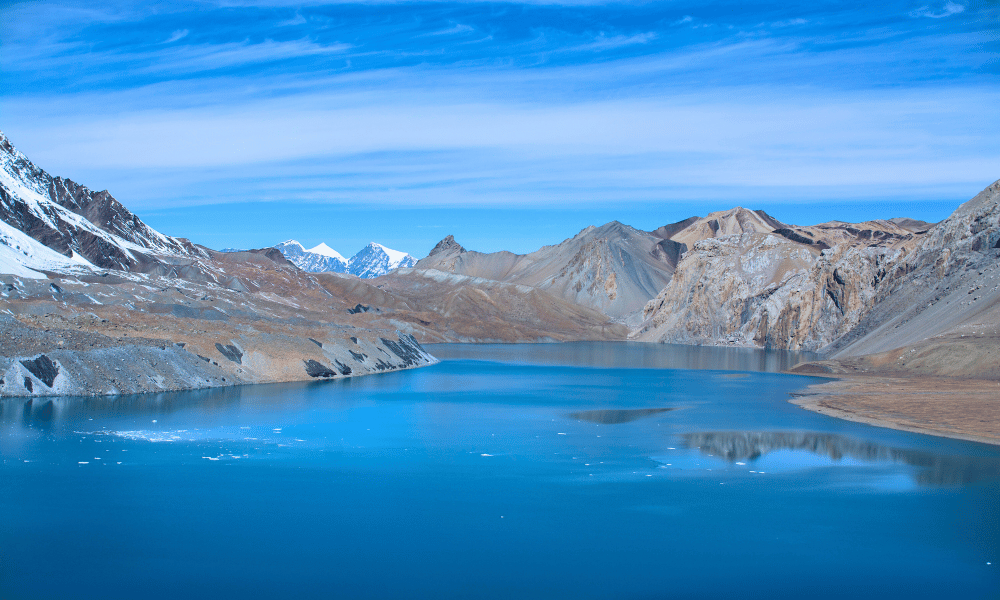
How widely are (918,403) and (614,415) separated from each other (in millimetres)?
19175

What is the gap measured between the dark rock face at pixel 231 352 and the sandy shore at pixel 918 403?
38396 mm

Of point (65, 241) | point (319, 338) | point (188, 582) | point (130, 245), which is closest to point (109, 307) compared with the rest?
point (319, 338)

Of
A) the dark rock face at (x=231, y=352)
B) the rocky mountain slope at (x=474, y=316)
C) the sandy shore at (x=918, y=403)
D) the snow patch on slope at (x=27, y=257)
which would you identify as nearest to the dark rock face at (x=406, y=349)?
the dark rock face at (x=231, y=352)

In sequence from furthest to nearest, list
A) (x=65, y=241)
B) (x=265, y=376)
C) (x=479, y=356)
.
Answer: (x=65, y=241)
(x=479, y=356)
(x=265, y=376)

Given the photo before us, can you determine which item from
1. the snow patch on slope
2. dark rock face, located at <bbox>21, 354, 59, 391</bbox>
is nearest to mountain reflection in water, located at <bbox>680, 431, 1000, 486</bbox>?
dark rock face, located at <bbox>21, 354, 59, 391</bbox>

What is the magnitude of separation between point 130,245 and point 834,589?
7095 inches

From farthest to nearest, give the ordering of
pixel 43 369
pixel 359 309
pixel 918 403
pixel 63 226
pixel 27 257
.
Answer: pixel 63 226
pixel 359 309
pixel 27 257
pixel 918 403
pixel 43 369

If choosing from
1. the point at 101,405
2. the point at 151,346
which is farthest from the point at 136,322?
the point at 101,405

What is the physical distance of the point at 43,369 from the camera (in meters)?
42.4

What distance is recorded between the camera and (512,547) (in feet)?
62.4

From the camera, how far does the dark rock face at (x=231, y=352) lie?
185ft

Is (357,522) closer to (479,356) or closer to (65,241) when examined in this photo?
(479,356)

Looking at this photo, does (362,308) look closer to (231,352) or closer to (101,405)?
(231,352)

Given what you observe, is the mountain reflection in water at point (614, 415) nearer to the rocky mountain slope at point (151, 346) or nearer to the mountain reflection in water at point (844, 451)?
the mountain reflection in water at point (844, 451)
